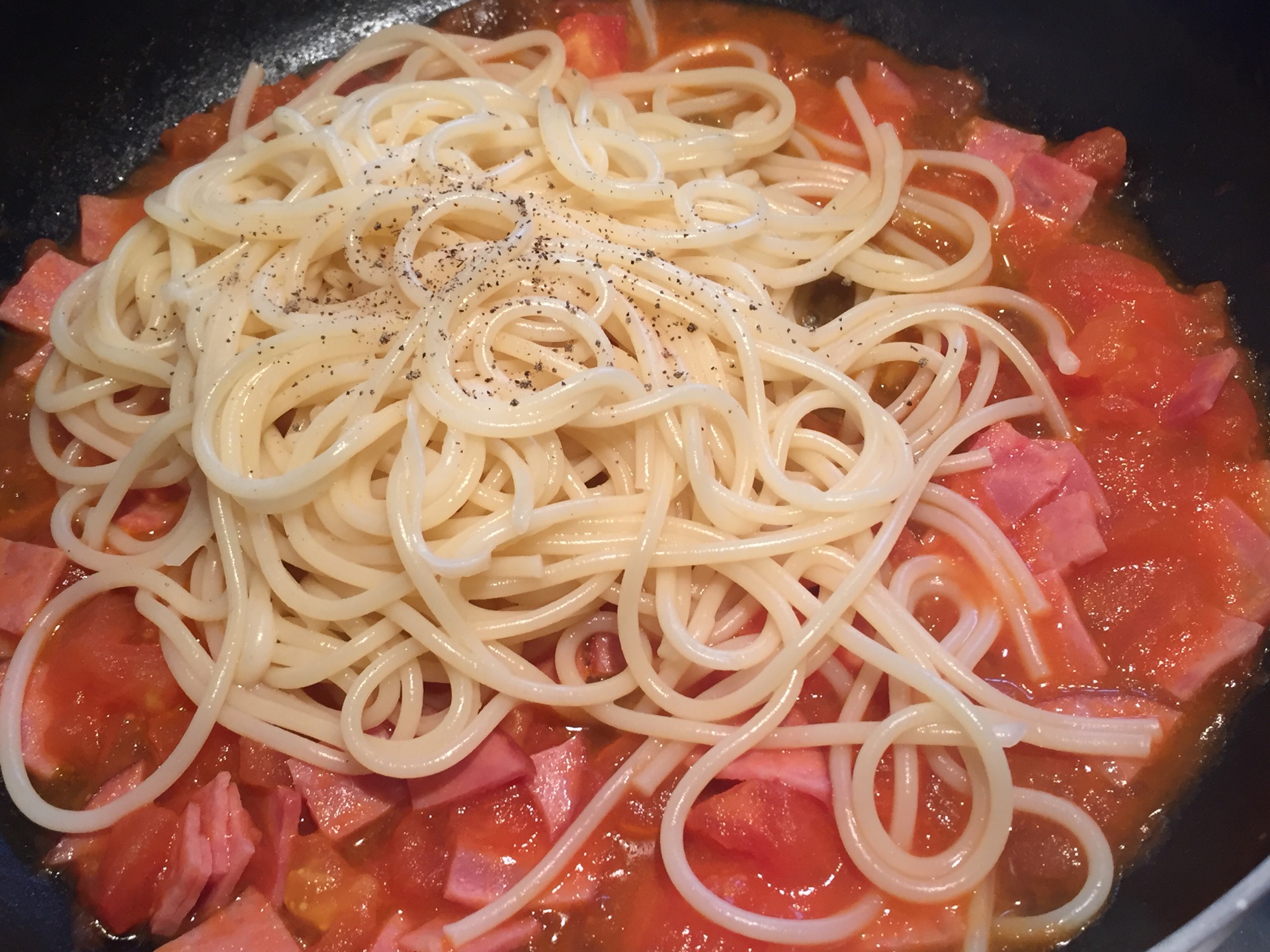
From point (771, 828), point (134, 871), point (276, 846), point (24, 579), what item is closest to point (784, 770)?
point (771, 828)

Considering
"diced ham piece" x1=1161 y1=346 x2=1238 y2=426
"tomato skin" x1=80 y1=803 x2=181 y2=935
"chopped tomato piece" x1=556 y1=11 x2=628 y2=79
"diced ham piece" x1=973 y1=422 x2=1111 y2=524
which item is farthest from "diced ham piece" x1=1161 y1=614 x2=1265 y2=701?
"chopped tomato piece" x1=556 y1=11 x2=628 y2=79

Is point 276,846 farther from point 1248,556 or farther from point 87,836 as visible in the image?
point 1248,556

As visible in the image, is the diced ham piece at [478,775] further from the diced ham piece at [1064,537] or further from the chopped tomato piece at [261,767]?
the diced ham piece at [1064,537]

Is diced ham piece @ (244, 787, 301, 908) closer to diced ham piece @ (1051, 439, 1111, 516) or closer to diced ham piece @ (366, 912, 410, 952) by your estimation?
diced ham piece @ (366, 912, 410, 952)

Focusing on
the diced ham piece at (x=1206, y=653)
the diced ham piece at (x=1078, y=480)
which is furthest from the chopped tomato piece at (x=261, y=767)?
the diced ham piece at (x=1206, y=653)

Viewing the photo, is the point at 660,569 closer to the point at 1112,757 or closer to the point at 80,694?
the point at 1112,757

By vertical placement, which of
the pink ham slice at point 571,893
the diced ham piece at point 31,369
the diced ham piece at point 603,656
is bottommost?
the pink ham slice at point 571,893
